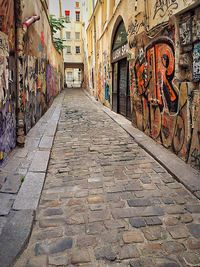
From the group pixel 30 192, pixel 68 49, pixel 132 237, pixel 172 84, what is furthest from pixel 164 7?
pixel 68 49

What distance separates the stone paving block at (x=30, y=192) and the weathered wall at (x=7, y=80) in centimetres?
72

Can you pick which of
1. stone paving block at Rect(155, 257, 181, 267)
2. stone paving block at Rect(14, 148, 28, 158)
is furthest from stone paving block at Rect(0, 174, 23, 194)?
stone paving block at Rect(155, 257, 181, 267)

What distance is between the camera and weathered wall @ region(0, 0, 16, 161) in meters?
4.12

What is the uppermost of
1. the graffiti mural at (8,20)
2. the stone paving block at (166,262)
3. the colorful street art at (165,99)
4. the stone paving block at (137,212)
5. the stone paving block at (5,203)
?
the graffiti mural at (8,20)

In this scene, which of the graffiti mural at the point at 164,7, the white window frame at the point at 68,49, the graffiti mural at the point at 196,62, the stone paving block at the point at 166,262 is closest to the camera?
the stone paving block at the point at 166,262

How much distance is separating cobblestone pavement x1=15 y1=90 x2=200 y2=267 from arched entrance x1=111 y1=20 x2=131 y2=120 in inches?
209

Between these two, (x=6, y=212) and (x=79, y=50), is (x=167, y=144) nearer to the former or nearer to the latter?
(x=6, y=212)

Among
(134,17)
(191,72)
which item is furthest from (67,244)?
(134,17)

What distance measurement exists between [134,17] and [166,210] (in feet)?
19.8

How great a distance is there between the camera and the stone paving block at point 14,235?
2.18m

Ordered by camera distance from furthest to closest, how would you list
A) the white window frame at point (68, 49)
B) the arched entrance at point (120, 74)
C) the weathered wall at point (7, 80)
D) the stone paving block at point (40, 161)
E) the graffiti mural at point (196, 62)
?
the white window frame at point (68, 49)
the arched entrance at point (120, 74)
the stone paving block at point (40, 161)
the weathered wall at point (7, 80)
the graffiti mural at point (196, 62)

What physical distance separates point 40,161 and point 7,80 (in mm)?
1638

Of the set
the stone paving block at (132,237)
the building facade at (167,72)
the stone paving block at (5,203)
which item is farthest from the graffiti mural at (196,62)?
the stone paving block at (5,203)

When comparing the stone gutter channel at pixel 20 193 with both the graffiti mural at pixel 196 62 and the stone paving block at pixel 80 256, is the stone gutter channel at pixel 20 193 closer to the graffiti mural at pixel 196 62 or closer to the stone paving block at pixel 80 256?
the stone paving block at pixel 80 256
